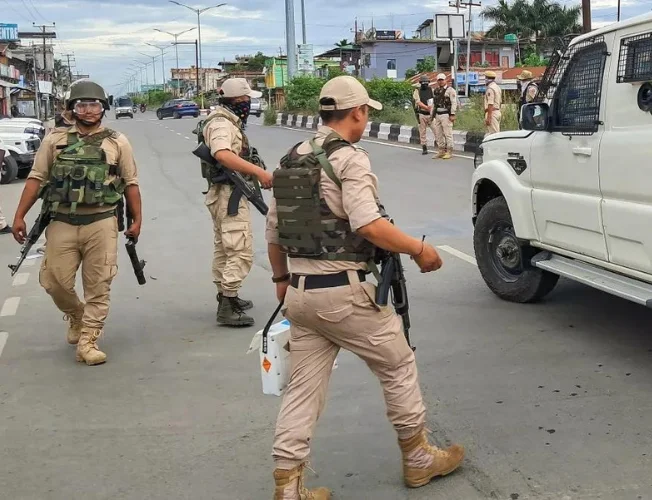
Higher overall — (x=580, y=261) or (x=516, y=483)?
(x=580, y=261)

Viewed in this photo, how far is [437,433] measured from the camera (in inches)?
164

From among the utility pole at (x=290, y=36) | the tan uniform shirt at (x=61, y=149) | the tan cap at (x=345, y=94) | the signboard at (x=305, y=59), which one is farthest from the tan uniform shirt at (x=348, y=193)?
the signboard at (x=305, y=59)

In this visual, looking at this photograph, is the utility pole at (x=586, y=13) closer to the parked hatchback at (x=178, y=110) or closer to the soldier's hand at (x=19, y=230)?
the soldier's hand at (x=19, y=230)

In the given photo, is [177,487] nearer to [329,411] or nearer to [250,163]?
[329,411]

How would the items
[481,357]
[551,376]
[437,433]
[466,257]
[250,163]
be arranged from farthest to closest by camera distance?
[466,257] → [250,163] → [481,357] → [551,376] → [437,433]

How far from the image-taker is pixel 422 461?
140 inches

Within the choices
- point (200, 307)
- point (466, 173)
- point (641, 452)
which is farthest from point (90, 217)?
point (466, 173)

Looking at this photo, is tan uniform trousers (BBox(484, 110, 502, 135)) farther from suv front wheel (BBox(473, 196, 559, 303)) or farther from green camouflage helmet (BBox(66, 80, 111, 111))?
green camouflage helmet (BBox(66, 80, 111, 111))

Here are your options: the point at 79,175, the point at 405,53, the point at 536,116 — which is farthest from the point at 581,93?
the point at 405,53

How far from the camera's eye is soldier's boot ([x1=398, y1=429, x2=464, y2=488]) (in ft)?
11.5

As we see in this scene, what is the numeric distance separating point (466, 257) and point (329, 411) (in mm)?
4145

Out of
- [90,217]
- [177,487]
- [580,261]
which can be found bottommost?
[177,487]

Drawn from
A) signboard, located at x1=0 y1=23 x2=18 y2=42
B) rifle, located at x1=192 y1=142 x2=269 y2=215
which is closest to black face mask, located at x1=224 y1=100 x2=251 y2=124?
rifle, located at x1=192 y1=142 x2=269 y2=215

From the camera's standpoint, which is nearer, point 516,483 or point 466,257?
point 516,483
